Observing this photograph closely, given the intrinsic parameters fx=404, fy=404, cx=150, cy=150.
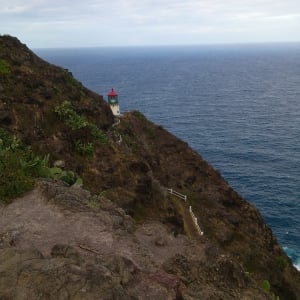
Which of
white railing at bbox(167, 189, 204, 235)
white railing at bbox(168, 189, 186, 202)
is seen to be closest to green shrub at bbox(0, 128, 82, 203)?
white railing at bbox(167, 189, 204, 235)

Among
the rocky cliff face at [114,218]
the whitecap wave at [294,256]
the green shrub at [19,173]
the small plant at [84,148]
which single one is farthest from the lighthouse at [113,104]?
the green shrub at [19,173]

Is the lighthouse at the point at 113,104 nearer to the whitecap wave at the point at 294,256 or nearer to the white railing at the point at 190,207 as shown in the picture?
the white railing at the point at 190,207

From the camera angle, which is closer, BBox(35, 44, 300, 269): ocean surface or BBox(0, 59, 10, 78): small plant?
BBox(0, 59, 10, 78): small plant

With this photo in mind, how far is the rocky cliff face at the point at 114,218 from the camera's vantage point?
13.0m

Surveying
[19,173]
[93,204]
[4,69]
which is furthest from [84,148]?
[93,204]

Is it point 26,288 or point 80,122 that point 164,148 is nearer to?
point 80,122

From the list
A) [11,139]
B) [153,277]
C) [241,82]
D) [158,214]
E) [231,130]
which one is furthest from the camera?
[241,82]

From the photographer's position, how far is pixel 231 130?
316 feet

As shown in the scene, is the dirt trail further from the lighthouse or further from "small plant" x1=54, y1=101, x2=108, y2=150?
the lighthouse

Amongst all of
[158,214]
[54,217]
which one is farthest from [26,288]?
[158,214]

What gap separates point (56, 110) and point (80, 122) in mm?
2315

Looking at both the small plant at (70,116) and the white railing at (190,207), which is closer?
the small plant at (70,116)

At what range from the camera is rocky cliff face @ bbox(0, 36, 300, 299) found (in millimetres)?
13000

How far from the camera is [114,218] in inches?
738
